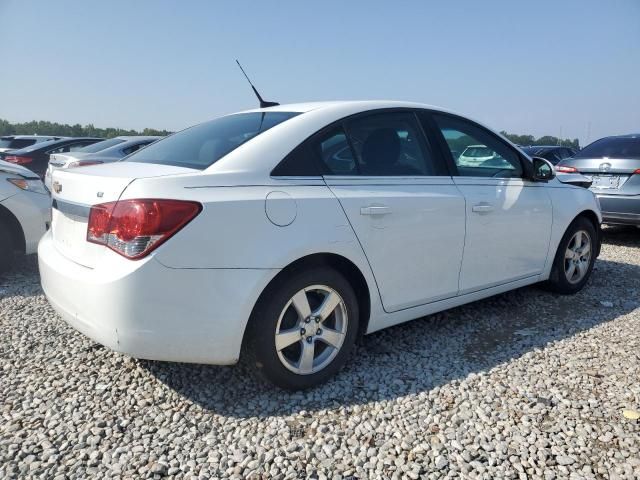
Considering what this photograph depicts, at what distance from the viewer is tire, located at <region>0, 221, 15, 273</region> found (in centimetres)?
480

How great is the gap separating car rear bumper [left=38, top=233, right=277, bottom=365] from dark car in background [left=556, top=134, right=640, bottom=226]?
582 centimetres

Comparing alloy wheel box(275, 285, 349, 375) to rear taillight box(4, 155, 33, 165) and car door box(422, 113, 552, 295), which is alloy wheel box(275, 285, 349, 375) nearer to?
car door box(422, 113, 552, 295)

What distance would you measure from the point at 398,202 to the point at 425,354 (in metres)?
1.04

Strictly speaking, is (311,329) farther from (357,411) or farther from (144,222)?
(144,222)

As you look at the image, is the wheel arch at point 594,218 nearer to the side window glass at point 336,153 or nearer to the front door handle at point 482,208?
the front door handle at point 482,208

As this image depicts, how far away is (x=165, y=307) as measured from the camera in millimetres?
2314

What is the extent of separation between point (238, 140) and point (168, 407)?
1.47 meters

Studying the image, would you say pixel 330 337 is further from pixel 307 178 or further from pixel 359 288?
pixel 307 178

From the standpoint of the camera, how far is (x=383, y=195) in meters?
2.94

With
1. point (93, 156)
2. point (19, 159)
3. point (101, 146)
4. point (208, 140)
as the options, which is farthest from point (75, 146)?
point (208, 140)

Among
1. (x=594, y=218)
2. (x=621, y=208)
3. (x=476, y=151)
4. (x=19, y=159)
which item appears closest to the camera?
(x=476, y=151)

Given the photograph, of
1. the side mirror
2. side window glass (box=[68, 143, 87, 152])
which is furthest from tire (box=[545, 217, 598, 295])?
side window glass (box=[68, 143, 87, 152])

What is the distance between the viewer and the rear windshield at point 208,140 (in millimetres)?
2736

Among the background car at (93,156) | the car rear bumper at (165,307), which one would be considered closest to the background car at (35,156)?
the background car at (93,156)
